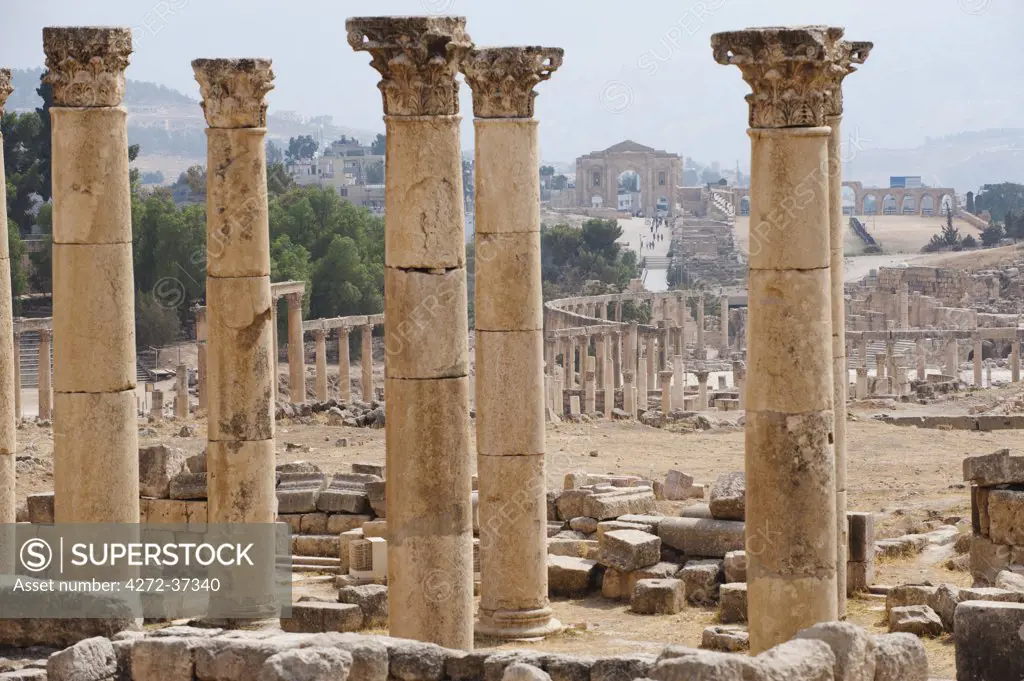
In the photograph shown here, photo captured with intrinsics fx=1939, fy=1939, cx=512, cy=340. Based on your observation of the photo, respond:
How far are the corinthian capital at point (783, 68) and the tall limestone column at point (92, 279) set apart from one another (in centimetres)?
669

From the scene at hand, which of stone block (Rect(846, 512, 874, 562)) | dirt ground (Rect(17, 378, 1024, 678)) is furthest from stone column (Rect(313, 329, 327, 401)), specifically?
stone block (Rect(846, 512, 874, 562))

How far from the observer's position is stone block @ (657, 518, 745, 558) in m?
27.1

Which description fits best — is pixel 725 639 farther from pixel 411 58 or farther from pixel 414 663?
pixel 411 58

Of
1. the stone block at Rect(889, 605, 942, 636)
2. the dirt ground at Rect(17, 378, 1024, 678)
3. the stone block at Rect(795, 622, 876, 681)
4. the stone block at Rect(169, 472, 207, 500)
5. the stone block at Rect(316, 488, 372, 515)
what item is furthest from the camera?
the stone block at Rect(316, 488, 372, 515)

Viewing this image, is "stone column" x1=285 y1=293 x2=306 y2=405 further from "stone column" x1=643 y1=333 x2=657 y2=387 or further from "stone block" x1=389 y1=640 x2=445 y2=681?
"stone block" x1=389 y1=640 x2=445 y2=681

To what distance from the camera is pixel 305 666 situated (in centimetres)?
1609

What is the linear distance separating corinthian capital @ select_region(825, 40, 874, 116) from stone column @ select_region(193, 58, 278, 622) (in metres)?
6.43

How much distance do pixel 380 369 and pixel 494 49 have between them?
226 ft

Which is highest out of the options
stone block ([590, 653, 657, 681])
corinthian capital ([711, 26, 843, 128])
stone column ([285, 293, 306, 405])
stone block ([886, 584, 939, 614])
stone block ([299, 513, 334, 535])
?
corinthian capital ([711, 26, 843, 128])

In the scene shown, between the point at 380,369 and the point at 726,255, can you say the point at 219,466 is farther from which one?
the point at 726,255

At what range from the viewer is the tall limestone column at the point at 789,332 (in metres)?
18.3

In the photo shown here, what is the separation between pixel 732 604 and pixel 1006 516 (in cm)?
379

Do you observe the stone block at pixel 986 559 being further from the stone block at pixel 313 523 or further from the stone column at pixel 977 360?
the stone column at pixel 977 360

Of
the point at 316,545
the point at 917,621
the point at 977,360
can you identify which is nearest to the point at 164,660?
the point at 917,621
